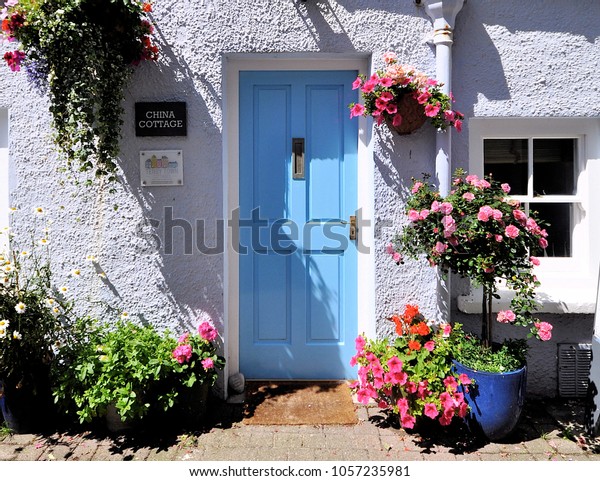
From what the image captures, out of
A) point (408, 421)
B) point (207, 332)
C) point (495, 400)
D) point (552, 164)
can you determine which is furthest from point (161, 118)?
point (552, 164)

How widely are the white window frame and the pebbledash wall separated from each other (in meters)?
0.13

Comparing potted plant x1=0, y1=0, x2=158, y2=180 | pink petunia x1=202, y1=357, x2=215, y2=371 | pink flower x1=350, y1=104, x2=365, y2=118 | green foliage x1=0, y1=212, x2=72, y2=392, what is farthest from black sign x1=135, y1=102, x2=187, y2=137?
pink petunia x1=202, y1=357, x2=215, y2=371

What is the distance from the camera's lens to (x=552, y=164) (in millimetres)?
3799

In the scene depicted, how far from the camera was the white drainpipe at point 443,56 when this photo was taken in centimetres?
337

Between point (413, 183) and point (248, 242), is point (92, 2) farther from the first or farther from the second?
point (413, 183)

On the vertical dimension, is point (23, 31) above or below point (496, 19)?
below

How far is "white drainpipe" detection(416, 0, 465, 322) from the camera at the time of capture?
3.37 metres

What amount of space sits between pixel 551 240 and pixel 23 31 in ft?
13.6

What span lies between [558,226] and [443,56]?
1696mm

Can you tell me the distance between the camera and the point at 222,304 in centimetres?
352

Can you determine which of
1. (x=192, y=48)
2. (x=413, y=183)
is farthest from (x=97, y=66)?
(x=413, y=183)

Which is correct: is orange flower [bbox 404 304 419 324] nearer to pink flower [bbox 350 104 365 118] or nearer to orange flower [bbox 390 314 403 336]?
orange flower [bbox 390 314 403 336]

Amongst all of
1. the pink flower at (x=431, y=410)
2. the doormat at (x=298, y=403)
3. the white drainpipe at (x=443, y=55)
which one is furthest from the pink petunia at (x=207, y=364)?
the white drainpipe at (x=443, y=55)

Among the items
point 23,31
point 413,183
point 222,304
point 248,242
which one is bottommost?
point 222,304
